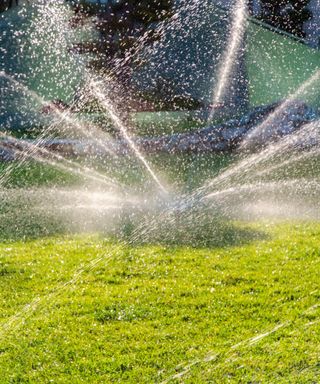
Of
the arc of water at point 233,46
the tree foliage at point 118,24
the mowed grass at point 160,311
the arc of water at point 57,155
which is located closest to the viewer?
the mowed grass at point 160,311

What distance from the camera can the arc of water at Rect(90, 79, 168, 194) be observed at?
891 cm

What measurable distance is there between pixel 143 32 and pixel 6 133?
3.45m

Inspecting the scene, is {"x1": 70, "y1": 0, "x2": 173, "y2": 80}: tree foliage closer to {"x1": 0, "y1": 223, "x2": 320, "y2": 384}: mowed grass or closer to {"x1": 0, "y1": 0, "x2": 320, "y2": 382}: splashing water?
{"x1": 0, "y1": 0, "x2": 320, "y2": 382}: splashing water

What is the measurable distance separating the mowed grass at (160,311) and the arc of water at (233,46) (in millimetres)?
10637

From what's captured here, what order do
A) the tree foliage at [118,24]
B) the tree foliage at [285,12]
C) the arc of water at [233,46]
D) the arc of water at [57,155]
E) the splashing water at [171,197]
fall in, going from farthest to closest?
the arc of water at [233,46], the tree foliage at [285,12], the tree foliage at [118,24], the arc of water at [57,155], the splashing water at [171,197]

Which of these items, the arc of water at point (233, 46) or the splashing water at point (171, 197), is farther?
the arc of water at point (233, 46)

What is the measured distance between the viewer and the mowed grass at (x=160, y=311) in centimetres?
364

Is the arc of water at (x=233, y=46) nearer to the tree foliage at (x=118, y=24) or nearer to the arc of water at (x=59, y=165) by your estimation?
the tree foliage at (x=118, y=24)

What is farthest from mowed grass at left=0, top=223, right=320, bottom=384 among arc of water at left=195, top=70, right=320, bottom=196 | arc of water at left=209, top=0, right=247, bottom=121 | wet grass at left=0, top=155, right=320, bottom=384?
arc of water at left=209, top=0, right=247, bottom=121

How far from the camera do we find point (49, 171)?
9.18 meters

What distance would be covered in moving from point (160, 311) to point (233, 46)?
13.2 metres

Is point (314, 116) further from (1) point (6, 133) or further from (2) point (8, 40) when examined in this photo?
(2) point (8, 40)

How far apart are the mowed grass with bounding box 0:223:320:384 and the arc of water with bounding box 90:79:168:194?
2.50 metres

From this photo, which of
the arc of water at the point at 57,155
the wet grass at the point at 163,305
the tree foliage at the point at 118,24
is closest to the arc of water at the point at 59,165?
the arc of water at the point at 57,155
